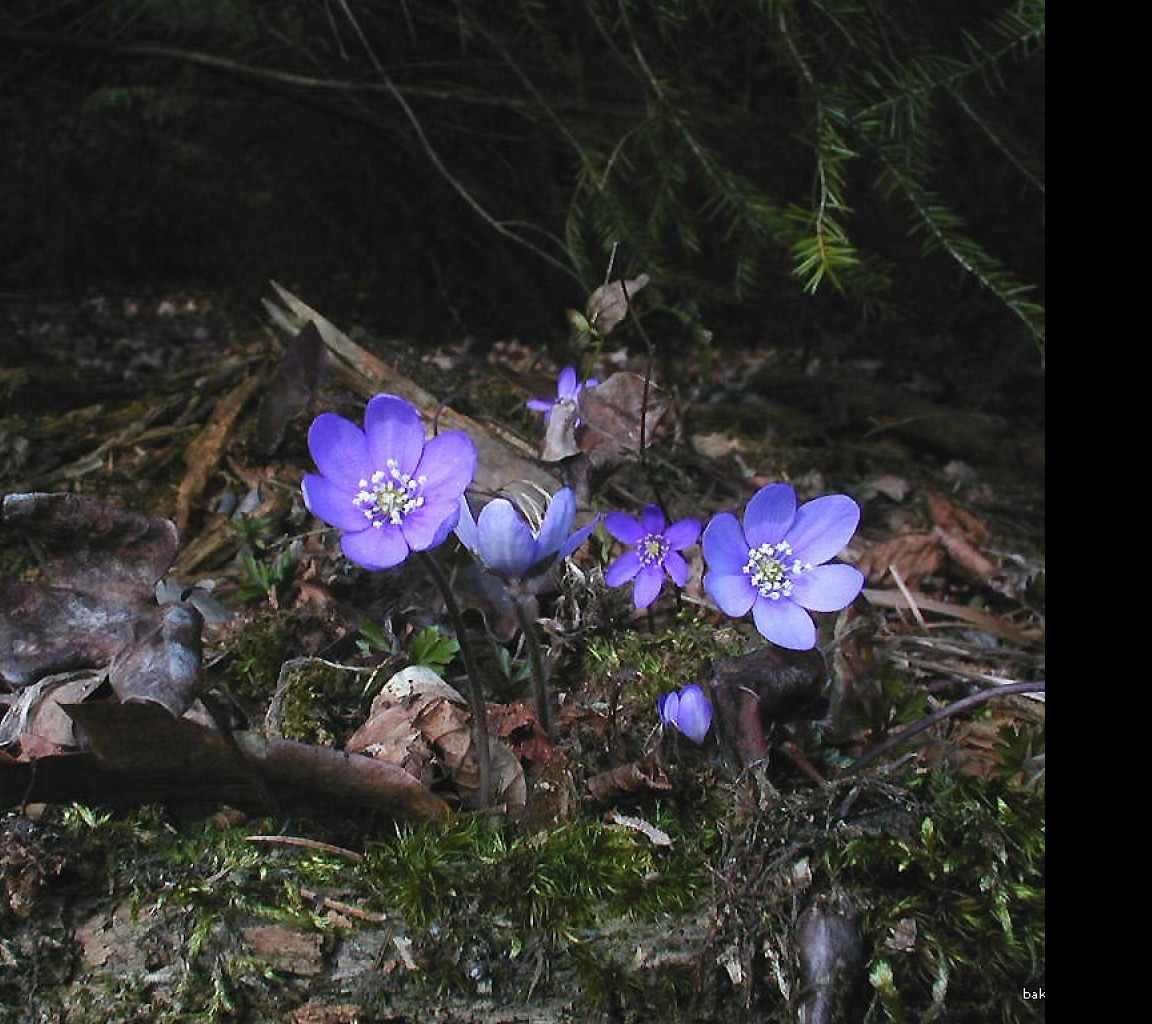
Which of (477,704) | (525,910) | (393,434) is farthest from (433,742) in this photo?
(393,434)

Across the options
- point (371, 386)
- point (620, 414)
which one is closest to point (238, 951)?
point (620, 414)

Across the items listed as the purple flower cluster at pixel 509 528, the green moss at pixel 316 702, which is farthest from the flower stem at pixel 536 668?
the green moss at pixel 316 702

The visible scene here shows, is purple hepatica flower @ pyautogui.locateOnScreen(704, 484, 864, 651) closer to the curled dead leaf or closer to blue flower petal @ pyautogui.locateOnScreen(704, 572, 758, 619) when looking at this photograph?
blue flower petal @ pyautogui.locateOnScreen(704, 572, 758, 619)

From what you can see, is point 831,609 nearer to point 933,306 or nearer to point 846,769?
point 846,769

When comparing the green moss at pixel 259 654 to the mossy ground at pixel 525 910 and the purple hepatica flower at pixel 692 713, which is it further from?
the purple hepatica flower at pixel 692 713

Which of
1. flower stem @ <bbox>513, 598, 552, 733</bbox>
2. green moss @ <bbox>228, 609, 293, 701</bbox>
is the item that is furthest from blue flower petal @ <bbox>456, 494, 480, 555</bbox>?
green moss @ <bbox>228, 609, 293, 701</bbox>
